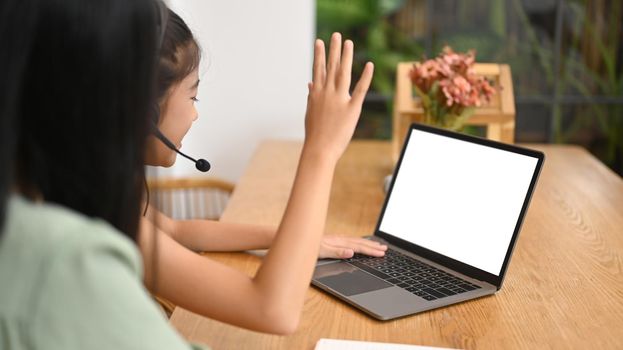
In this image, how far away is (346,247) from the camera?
1354 mm

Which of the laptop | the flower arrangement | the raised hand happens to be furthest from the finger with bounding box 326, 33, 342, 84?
the flower arrangement

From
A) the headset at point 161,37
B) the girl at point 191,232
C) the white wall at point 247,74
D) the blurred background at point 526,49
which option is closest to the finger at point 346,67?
the girl at point 191,232

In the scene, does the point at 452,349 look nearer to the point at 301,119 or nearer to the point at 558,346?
the point at 558,346

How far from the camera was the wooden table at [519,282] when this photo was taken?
1.07 meters

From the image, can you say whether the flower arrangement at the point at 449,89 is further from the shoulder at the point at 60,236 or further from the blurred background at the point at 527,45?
the blurred background at the point at 527,45

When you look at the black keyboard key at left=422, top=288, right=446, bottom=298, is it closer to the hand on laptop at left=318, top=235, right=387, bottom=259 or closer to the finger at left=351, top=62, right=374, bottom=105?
the hand on laptop at left=318, top=235, right=387, bottom=259

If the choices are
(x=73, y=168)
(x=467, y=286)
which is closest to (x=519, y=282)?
(x=467, y=286)

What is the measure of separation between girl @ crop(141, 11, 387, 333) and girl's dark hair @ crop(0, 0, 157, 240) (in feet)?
0.58

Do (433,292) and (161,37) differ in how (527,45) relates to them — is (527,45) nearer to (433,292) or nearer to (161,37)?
(433,292)

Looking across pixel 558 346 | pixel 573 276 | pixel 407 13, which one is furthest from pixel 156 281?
pixel 407 13

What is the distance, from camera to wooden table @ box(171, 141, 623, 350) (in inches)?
42.0

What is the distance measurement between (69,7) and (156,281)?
1.39 feet

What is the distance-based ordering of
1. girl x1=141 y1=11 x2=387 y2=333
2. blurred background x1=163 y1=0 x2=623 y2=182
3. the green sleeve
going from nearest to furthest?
the green sleeve
girl x1=141 y1=11 x2=387 y2=333
blurred background x1=163 y1=0 x2=623 y2=182

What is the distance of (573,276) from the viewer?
1.32 meters
